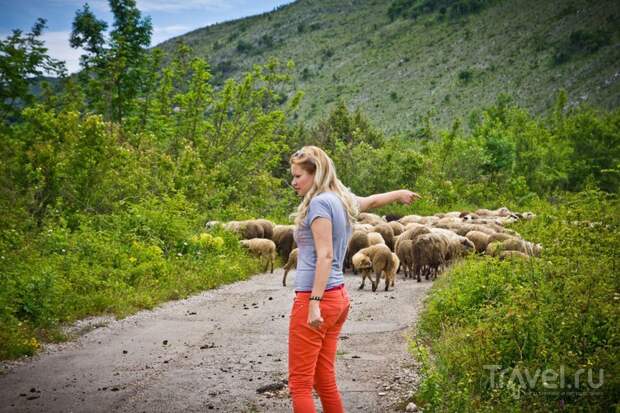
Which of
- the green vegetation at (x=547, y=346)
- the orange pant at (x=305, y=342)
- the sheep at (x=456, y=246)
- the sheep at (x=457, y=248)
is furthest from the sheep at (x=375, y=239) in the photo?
the orange pant at (x=305, y=342)

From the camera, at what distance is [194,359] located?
8578 mm

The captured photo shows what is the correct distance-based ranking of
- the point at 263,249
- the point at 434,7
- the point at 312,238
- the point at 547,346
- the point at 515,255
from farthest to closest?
the point at 434,7, the point at 263,249, the point at 515,255, the point at 547,346, the point at 312,238

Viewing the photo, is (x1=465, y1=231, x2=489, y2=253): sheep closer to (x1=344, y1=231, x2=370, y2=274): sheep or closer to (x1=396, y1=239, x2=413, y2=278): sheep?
(x1=396, y1=239, x2=413, y2=278): sheep

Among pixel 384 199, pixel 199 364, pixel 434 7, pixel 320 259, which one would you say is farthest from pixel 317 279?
pixel 434 7

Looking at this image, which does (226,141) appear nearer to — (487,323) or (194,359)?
(194,359)

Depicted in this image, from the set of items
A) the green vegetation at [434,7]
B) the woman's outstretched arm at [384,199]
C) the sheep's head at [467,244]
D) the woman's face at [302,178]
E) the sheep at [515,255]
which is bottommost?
the sheep at [515,255]

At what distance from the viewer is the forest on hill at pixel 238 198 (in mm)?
6332

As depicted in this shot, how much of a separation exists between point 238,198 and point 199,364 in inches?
750

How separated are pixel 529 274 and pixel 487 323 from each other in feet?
3.91

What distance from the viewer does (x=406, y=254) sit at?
16969 millimetres

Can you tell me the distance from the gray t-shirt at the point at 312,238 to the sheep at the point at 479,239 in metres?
13.4

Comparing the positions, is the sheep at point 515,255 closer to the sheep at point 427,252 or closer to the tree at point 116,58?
the sheep at point 427,252

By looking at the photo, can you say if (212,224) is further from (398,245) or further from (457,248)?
(457,248)

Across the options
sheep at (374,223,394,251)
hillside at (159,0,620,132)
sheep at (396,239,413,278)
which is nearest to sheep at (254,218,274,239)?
sheep at (374,223,394,251)
